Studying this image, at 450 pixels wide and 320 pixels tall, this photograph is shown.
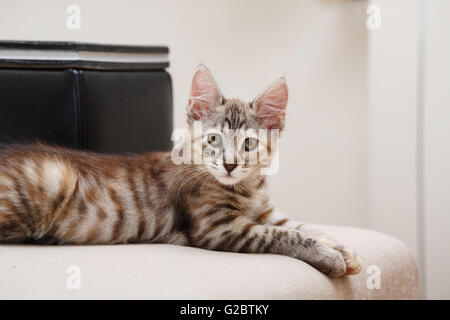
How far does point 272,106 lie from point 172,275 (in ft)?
2.03

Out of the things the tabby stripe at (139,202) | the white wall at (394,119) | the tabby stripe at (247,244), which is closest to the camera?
the tabby stripe at (247,244)

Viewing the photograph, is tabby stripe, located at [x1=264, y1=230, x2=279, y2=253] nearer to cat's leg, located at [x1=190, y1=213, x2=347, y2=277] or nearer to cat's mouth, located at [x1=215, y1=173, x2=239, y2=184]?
cat's leg, located at [x1=190, y1=213, x2=347, y2=277]

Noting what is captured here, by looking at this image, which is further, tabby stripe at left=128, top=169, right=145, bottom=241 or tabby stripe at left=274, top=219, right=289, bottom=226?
tabby stripe at left=274, top=219, right=289, bottom=226

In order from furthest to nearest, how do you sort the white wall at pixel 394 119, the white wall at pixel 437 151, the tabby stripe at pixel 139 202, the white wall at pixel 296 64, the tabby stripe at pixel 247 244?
the white wall at pixel 296 64 → the white wall at pixel 394 119 → the white wall at pixel 437 151 → the tabby stripe at pixel 139 202 → the tabby stripe at pixel 247 244

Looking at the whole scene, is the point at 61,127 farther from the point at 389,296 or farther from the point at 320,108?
the point at 320,108

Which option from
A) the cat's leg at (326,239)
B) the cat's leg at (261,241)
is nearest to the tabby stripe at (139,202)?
the cat's leg at (261,241)

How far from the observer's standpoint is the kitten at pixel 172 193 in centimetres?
134

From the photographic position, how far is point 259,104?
4.83 ft

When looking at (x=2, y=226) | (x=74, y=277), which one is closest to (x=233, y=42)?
(x=2, y=226)

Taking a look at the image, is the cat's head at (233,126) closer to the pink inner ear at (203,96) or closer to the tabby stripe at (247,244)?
the pink inner ear at (203,96)

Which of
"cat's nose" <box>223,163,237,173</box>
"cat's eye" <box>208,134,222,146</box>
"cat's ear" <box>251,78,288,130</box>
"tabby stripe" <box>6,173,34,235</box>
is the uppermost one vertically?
"cat's ear" <box>251,78,288,130</box>

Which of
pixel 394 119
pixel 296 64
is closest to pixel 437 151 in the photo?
pixel 394 119

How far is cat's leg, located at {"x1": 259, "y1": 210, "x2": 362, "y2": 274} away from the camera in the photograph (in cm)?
125

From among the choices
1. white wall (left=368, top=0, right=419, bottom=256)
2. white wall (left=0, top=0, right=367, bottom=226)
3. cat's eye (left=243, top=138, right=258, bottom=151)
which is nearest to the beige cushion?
cat's eye (left=243, top=138, right=258, bottom=151)
